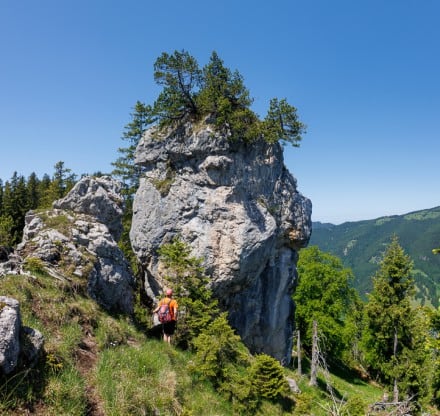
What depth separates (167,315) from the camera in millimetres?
12414

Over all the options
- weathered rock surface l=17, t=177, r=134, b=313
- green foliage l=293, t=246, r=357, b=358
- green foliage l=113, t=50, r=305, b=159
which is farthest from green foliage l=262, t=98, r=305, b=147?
green foliage l=293, t=246, r=357, b=358

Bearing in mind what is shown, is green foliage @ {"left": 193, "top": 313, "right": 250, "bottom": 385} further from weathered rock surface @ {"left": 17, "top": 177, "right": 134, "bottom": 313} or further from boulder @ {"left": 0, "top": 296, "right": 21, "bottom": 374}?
boulder @ {"left": 0, "top": 296, "right": 21, "bottom": 374}

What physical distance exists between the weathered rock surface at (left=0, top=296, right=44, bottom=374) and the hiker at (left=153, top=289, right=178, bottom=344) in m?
5.98

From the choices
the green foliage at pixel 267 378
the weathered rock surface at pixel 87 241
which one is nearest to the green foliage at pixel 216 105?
the weathered rock surface at pixel 87 241

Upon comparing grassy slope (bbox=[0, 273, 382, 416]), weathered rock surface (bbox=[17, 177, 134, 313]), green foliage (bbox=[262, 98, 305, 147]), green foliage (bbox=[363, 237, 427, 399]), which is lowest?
green foliage (bbox=[363, 237, 427, 399])

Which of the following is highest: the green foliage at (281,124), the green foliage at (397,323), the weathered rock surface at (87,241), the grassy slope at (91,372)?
the green foliage at (281,124)

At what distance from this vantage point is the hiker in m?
12.4

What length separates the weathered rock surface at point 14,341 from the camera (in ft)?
18.5

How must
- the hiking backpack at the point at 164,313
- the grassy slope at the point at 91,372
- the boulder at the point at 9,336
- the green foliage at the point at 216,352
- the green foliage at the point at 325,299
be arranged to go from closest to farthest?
1. the boulder at the point at 9,336
2. the grassy slope at the point at 91,372
3. the green foliage at the point at 216,352
4. the hiking backpack at the point at 164,313
5. the green foliage at the point at 325,299

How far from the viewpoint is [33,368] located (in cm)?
628

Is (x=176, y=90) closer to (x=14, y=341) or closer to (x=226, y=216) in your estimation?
(x=226, y=216)

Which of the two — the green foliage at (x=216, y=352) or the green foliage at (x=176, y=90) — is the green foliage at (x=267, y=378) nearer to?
the green foliage at (x=216, y=352)

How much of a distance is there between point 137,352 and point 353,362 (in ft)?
154

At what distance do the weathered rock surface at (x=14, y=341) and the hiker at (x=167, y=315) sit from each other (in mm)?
5982
